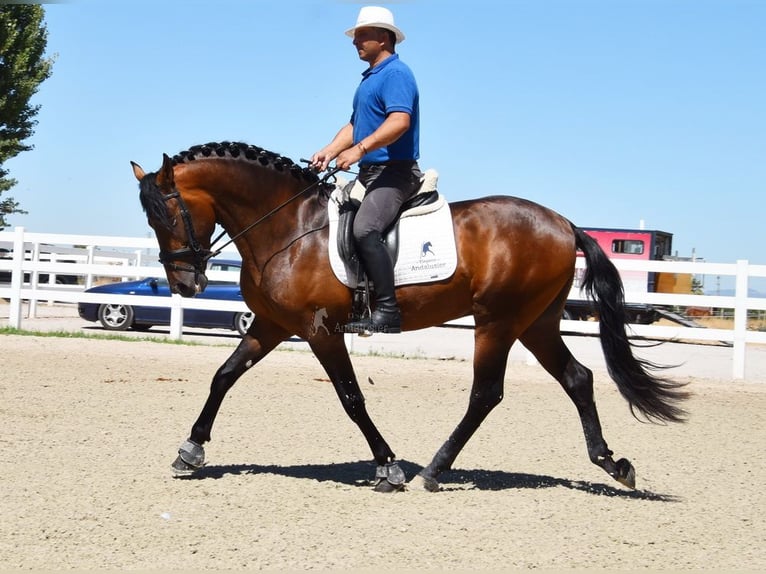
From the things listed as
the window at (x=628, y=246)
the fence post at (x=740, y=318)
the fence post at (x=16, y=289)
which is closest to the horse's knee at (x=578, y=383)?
the fence post at (x=740, y=318)

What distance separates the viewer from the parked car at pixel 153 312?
1736 cm

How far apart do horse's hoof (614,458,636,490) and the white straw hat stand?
3.28m

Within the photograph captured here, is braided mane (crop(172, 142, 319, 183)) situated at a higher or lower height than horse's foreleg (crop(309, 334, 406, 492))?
higher

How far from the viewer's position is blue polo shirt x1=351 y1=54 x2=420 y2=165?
19.0 feet

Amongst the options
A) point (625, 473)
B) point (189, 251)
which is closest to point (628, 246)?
point (625, 473)

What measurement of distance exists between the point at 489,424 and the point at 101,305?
1145cm

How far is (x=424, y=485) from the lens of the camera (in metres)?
5.91

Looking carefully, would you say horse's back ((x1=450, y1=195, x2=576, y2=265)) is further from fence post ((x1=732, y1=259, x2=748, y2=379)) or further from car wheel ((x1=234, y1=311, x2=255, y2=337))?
car wheel ((x1=234, y1=311, x2=255, y2=337))

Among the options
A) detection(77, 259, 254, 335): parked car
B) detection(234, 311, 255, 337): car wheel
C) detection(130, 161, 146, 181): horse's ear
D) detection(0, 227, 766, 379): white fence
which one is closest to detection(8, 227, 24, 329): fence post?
detection(0, 227, 766, 379): white fence

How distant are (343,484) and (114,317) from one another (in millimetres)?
12950

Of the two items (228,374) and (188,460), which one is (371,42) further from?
(188,460)

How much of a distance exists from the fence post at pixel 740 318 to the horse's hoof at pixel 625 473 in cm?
806

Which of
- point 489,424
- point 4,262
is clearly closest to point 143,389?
point 489,424

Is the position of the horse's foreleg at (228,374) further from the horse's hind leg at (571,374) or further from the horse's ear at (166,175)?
the horse's hind leg at (571,374)
